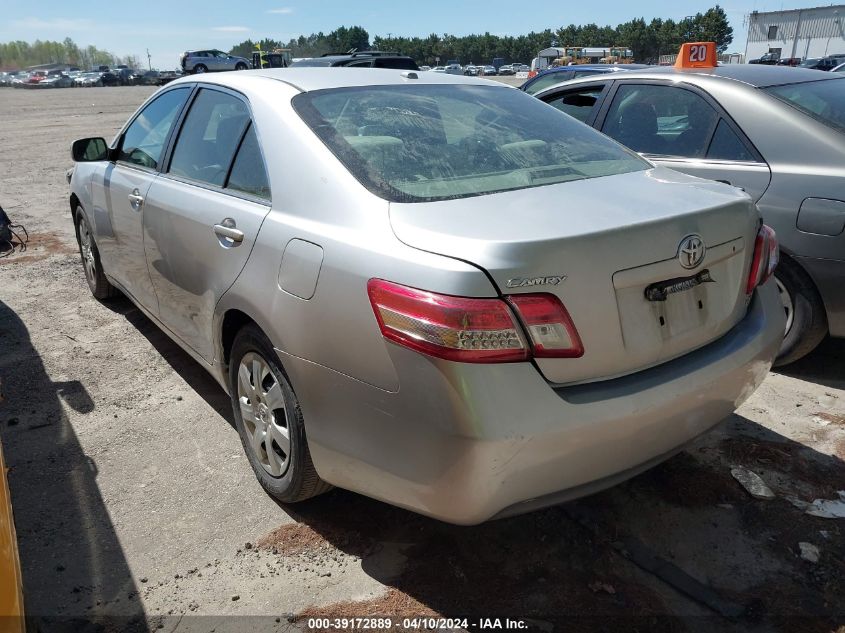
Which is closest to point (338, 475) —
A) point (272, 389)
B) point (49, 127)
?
point (272, 389)

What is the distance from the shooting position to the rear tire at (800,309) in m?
3.76

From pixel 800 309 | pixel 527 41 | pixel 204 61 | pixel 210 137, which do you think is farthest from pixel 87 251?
pixel 527 41

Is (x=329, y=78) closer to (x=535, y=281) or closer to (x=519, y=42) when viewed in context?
(x=535, y=281)

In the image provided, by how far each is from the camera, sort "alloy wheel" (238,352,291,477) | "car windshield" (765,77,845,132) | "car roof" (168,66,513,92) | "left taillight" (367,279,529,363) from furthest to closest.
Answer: "car windshield" (765,77,845,132)
"car roof" (168,66,513,92)
"alloy wheel" (238,352,291,477)
"left taillight" (367,279,529,363)

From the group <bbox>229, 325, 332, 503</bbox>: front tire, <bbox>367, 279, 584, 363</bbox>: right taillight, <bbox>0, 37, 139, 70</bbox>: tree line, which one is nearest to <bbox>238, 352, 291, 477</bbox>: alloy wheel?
<bbox>229, 325, 332, 503</bbox>: front tire

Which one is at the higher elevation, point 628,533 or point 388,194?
point 388,194

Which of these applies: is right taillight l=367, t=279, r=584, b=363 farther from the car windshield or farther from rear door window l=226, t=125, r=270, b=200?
the car windshield

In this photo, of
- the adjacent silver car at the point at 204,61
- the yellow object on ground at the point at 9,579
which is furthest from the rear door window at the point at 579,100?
the adjacent silver car at the point at 204,61

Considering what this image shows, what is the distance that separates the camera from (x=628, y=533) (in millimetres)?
2660

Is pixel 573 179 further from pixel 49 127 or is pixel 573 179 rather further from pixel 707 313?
pixel 49 127

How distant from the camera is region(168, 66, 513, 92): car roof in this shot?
2.98 metres

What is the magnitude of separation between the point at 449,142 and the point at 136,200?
1.94 metres

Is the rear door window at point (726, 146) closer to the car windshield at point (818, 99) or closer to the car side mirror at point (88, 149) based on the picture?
the car windshield at point (818, 99)

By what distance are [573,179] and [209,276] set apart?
155cm
